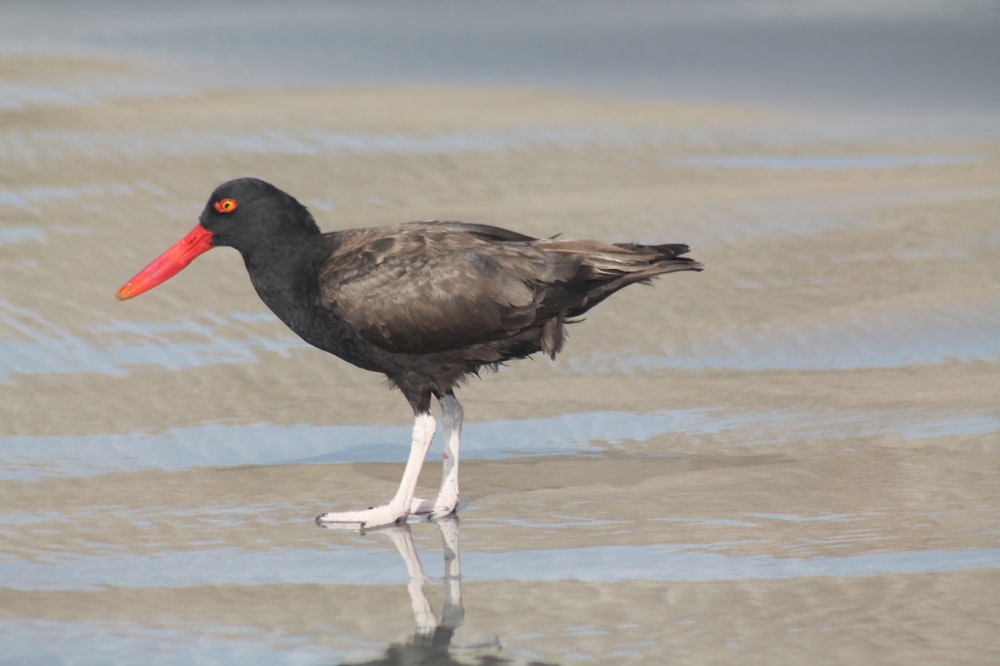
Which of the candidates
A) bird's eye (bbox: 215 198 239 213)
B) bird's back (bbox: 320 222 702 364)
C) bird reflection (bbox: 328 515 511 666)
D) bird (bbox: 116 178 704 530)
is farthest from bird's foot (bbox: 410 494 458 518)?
bird's eye (bbox: 215 198 239 213)

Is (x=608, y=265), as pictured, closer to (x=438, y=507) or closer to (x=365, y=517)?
(x=438, y=507)

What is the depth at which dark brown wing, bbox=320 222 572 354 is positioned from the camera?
6.71 meters

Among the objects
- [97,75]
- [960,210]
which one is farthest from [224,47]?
[960,210]

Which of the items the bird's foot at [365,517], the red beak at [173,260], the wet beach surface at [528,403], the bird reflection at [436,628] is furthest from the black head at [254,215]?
the bird reflection at [436,628]

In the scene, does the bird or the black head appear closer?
the bird

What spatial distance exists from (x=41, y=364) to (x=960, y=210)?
233 inches

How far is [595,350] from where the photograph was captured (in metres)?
8.84

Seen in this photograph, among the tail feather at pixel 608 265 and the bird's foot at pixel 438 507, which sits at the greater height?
the tail feather at pixel 608 265

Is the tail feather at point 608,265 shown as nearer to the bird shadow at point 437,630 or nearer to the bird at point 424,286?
the bird at point 424,286

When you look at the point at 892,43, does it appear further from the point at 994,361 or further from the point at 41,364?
the point at 41,364

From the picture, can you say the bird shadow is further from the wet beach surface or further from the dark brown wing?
the dark brown wing

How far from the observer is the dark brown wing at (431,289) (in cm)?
671

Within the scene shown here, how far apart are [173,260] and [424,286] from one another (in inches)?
50.2

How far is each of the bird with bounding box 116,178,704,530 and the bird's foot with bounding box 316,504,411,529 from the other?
17 cm
